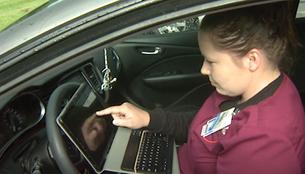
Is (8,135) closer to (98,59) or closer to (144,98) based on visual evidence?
(98,59)

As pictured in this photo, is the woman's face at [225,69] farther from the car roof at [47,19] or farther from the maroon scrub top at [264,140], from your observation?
the car roof at [47,19]

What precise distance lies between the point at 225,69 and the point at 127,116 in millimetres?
499

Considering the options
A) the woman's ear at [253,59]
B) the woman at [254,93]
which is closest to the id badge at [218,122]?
the woman at [254,93]

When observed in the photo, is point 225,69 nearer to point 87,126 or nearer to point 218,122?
point 218,122

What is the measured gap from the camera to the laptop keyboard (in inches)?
67.4

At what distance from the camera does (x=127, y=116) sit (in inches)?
70.6

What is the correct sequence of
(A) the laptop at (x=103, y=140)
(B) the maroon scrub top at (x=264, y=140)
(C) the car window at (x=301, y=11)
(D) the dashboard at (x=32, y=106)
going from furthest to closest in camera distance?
(C) the car window at (x=301, y=11), (D) the dashboard at (x=32, y=106), (A) the laptop at (x=103, y=140), (B) the maroon scrub top at (x=264, y=140)

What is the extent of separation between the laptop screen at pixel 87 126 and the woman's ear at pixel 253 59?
0.58 meters

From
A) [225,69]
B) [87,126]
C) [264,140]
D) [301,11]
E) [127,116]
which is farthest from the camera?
[301,11]

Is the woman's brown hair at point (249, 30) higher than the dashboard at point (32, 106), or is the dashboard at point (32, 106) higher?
the woman's brown hair at point (249, 30)

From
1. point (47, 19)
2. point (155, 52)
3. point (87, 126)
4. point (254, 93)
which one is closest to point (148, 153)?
point (87, 126)

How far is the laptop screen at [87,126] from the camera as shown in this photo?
1.54 metres

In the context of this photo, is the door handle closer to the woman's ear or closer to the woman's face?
the woman's face

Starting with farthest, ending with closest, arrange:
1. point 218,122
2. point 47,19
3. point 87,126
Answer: point 87,126
point 218,122
point 47,19
